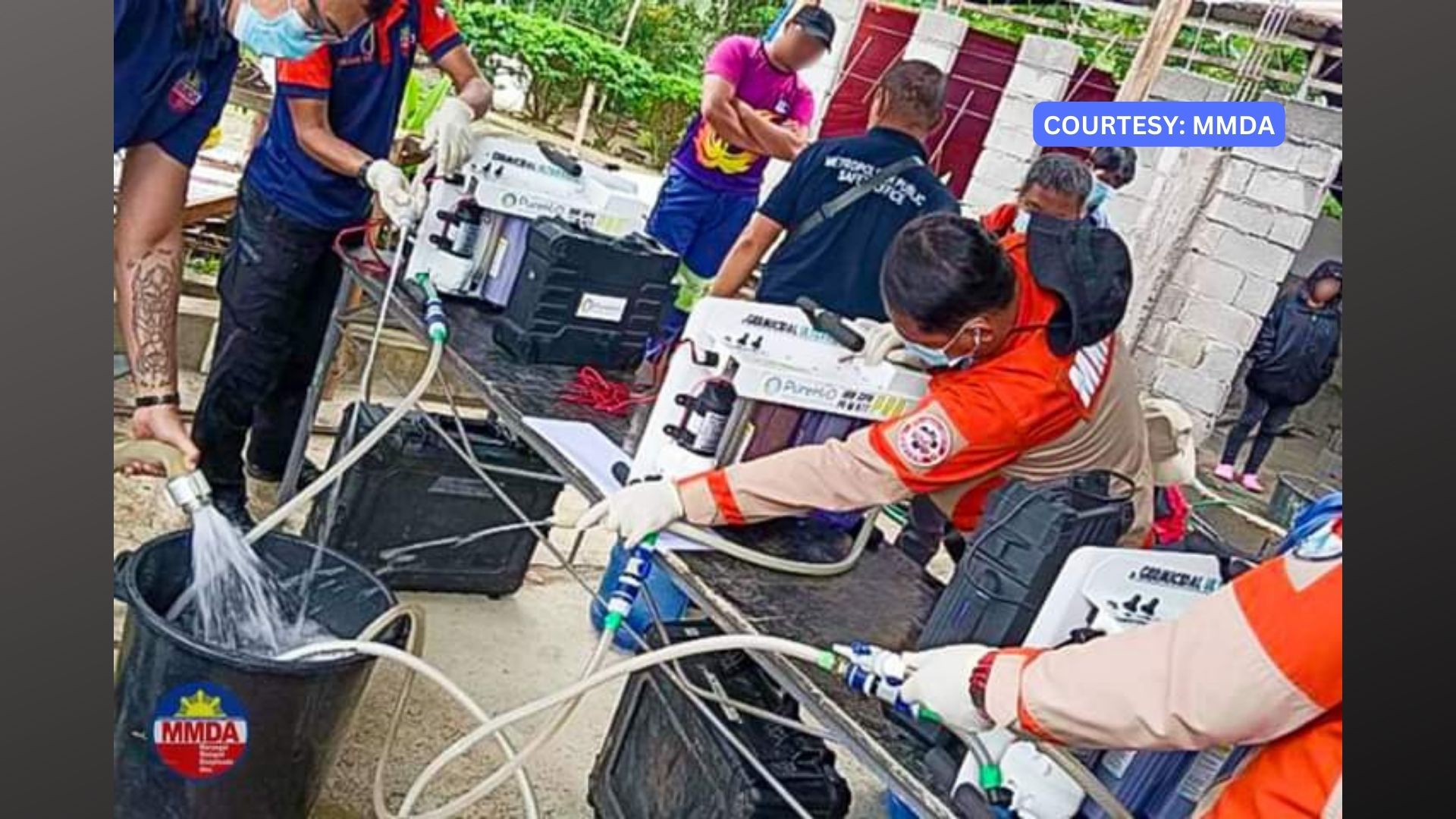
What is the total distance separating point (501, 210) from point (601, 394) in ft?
1.32

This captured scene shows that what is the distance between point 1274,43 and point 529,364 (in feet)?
4.97

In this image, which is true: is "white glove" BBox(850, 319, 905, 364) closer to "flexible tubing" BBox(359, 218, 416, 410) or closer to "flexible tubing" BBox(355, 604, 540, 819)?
"flexible tubing" BBox(355, 604, 540, 819)

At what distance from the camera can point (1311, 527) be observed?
40.8 inches

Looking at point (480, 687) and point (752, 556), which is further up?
point (752, 556)

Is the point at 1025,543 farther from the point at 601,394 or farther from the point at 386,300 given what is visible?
the point at 386,300

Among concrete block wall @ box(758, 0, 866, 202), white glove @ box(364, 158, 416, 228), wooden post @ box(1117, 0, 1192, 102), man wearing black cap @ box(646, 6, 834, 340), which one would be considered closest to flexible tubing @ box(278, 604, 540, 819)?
white glove @ box(364, 158, 416, 228)

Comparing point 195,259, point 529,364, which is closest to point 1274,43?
point 529,364

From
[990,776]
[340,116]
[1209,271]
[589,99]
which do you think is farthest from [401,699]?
[589,99]

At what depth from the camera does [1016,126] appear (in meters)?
3.84

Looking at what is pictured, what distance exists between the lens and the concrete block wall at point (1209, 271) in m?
2.86

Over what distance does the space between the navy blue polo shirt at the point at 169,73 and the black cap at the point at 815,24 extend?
1.68 metres

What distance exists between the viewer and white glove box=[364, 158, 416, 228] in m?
2.22

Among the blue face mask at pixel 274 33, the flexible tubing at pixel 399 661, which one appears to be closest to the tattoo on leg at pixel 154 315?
the blue face mask at pixel 274 33
